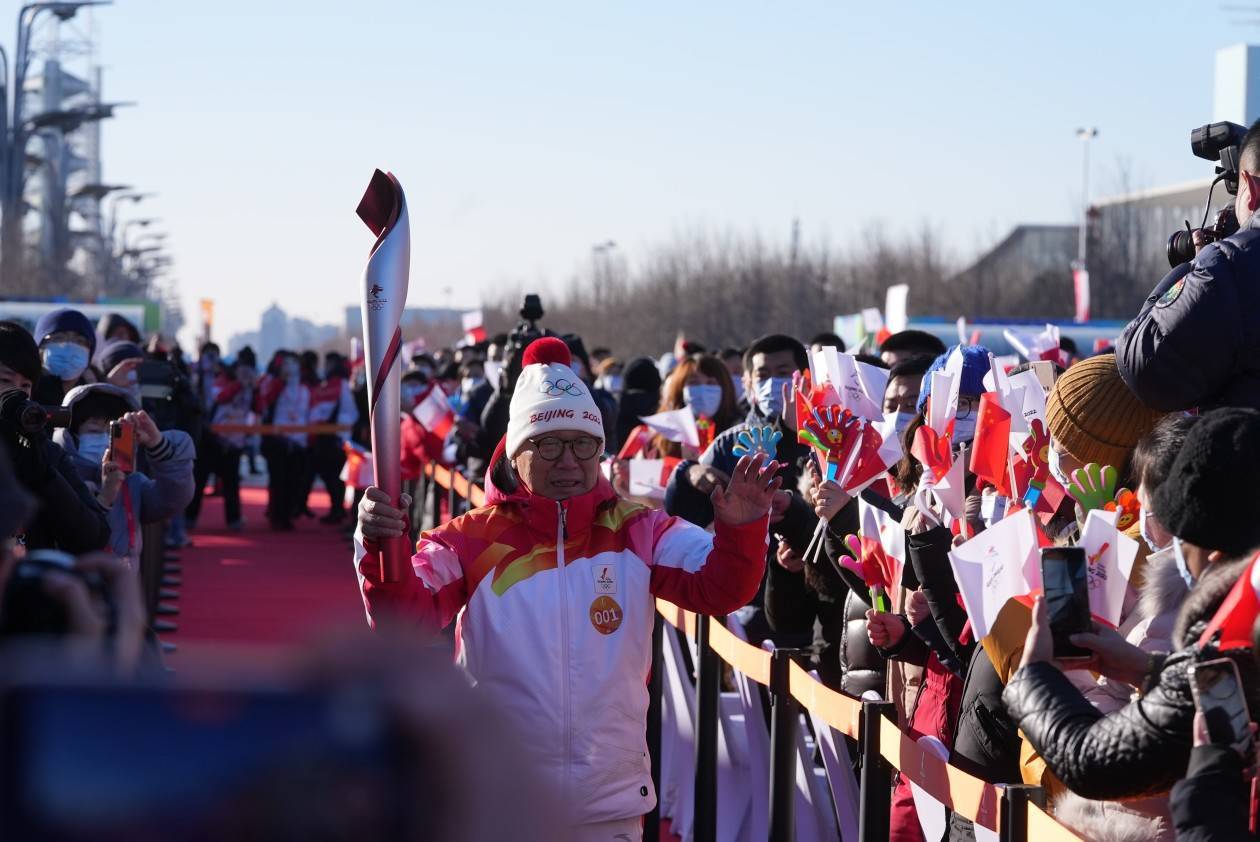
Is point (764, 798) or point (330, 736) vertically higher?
point (330, 736)

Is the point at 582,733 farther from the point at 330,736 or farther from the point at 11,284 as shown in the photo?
the point at 11,284

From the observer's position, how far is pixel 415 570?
3650 millimetres

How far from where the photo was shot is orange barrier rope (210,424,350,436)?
1822 cm

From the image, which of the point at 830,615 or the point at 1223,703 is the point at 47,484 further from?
the point at 1223,703

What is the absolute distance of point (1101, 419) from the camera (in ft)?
12.6

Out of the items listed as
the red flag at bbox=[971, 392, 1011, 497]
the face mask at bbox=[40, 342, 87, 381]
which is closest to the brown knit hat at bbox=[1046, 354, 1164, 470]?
the red flag at bbox=[971, 392, 1011, 497]

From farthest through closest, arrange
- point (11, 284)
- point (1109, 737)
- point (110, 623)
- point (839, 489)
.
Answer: point (11, 284)
point (839, 489)
point (1109, 737)
point (110, 623)

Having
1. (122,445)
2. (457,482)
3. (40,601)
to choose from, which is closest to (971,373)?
(122,445)

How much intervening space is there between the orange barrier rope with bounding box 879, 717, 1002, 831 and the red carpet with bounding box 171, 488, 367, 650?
5.17 meters

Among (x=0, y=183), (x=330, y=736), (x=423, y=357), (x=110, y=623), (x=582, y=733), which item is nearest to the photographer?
(x=330, y=736)

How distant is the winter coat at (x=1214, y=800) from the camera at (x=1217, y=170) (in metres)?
1.93

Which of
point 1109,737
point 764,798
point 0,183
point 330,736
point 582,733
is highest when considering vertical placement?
point 0,183

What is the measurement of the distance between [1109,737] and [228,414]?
17.4 meters

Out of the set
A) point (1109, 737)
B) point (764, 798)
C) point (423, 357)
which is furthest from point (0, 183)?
point (1109, 737)
